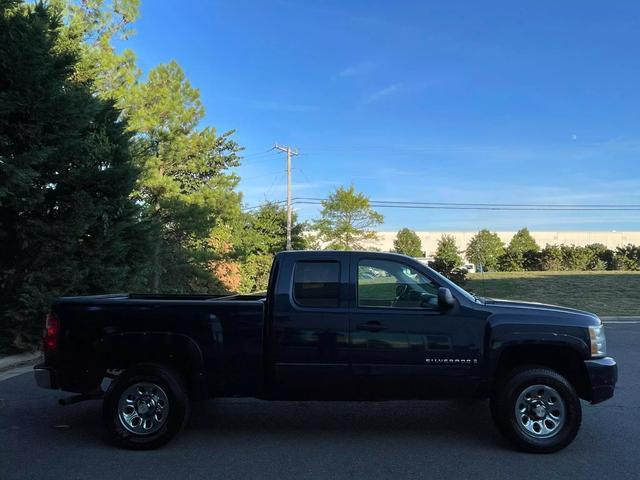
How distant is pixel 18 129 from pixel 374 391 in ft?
24.5

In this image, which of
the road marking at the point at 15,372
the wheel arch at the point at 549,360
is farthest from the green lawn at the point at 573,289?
the road marking at the point at 15,372

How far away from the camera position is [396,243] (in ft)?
238

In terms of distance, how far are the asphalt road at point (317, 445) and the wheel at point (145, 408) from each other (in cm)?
Answer: 14

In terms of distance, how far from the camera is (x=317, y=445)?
5.14 m

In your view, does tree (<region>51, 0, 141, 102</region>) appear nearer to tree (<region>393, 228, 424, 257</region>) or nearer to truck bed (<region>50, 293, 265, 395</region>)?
truck bed (<region>50, 293, 265, 395</region>)

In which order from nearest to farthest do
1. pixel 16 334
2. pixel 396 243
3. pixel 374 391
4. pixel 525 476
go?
pixel 525 476 → pixel 374 391 → pixel 16 334 → pixel 396 243

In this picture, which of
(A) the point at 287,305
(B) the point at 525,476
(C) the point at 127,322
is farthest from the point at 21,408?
(B) the point at 525,476

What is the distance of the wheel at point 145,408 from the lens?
16.5 ft

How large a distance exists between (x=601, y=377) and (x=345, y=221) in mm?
42005

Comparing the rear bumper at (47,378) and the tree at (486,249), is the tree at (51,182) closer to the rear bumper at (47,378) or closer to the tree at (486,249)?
the rear bumper at (47,378)

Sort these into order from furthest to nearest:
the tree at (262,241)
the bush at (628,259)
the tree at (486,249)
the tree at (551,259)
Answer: the tree at (486,249) < the bush at (628,259) < the tree at (551,259) < the tree at (262,241)

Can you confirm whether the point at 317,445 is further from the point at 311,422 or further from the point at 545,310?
the point at 545,310

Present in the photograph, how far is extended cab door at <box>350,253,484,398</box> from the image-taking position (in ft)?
16.6

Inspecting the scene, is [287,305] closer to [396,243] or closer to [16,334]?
[16,334]
